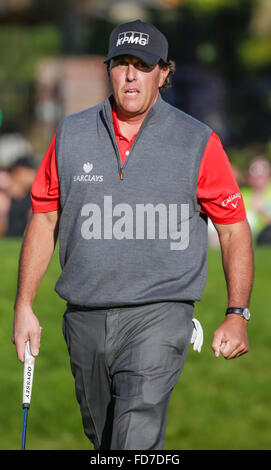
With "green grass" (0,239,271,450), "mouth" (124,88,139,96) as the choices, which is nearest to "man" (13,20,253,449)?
"mouth" (124,88,139,96)

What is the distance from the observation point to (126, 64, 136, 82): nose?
446 cm

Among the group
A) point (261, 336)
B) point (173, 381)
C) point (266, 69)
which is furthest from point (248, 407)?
point (266, 69)

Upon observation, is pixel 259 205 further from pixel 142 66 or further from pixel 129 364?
pixel 129 364

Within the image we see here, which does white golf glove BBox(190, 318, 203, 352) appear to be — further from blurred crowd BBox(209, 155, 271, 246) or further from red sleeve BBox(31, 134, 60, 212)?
blurred crowd BBox(209, 155, 271, 246)

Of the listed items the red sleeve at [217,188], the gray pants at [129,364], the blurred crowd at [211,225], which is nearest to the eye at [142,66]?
the red sleeve at [217,188]

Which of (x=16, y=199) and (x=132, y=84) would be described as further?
(x=16, y=199)

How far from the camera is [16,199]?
40.8 ft

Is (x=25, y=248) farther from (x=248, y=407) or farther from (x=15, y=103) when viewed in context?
(x=15, y=103)

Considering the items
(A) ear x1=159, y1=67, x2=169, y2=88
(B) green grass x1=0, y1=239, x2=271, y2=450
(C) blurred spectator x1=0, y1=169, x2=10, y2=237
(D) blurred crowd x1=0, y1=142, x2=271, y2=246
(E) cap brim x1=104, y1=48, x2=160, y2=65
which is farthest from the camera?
(D) blurred crowd x1=0, y1=142, x2=271, y2=246

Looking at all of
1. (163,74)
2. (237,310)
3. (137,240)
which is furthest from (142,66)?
(237,310)

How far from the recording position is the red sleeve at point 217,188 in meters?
4.48

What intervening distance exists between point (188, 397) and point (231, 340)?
4.50 metres

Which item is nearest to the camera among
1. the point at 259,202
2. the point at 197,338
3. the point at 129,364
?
the point at 129,364

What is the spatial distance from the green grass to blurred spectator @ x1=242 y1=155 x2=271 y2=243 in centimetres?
331
